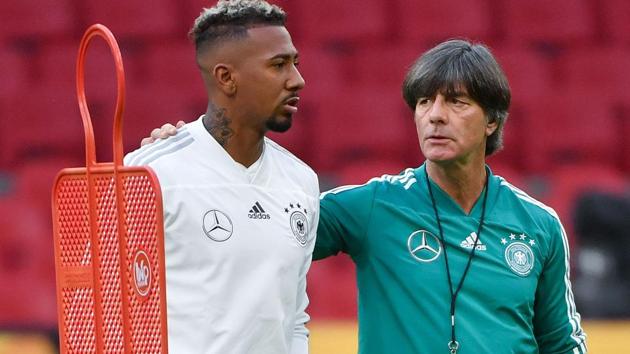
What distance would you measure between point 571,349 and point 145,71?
17.8ft

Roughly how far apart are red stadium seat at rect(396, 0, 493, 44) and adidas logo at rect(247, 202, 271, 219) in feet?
18.5

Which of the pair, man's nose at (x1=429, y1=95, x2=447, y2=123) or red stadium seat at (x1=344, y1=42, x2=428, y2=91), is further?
red stadium seat at (x1=344, y1=42, x2=428, y2=91)

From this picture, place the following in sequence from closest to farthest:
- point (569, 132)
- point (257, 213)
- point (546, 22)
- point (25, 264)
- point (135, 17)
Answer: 1. point (257, 213)
2. point (25, 264)
3. point (569, 132)
4. point (135, 17)
5. point (546, 22)

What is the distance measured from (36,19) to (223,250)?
5.99 meters

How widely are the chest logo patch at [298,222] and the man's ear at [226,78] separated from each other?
0.35 metres

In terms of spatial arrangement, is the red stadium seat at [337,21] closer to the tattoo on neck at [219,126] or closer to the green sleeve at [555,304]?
the green sleeve at [555,304]

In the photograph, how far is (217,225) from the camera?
3193 mm

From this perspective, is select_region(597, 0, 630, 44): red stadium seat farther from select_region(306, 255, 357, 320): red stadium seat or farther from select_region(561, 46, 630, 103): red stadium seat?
select_region(306, 255, 357, 320): red stadium seat

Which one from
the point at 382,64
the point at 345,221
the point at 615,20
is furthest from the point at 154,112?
the point at 345,221

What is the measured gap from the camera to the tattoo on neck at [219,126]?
334cm

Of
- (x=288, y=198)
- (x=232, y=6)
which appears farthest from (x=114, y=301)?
(x=232, y=6)

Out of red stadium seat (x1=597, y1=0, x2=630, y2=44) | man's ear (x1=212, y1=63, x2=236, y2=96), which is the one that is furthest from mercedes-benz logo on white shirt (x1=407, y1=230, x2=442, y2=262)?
red stadium seat (x1=597, y1=0, x2=630, y2=44)

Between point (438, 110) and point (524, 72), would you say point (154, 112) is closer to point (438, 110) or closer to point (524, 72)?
point (524, 72)

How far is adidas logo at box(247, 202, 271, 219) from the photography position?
10.8ft
